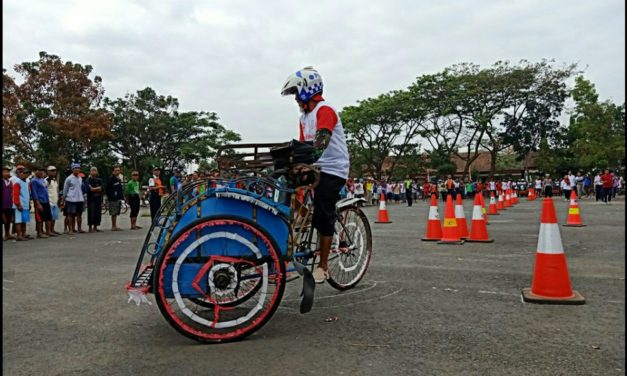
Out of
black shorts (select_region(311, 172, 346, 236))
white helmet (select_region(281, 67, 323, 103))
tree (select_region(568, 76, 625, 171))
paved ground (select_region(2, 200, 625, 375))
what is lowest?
paved ground (select_region(2, 200, 625, 375))

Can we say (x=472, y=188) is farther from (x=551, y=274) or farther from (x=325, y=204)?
(x=325, y=204)

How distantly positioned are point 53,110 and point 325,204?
3598cm

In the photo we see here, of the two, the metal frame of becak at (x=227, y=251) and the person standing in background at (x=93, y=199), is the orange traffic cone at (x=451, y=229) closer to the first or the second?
the metal frame of becak at (x=227, y=251)

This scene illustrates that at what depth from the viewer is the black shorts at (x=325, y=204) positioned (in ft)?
14.4

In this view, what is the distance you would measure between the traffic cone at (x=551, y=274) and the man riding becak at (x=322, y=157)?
75.9 inches

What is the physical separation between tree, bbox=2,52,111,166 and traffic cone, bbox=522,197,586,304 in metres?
33.8

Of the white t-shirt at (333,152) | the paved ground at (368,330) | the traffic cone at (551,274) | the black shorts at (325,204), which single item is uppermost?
the white t-shirt at (333,152)

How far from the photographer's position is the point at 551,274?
4.52 metres

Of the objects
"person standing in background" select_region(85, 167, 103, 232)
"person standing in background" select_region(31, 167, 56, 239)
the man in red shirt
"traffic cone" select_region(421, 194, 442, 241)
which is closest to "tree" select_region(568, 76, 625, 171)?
the man in red shirt

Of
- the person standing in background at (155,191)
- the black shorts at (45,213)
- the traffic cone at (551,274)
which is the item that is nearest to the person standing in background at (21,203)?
the black shorts at (45,213)

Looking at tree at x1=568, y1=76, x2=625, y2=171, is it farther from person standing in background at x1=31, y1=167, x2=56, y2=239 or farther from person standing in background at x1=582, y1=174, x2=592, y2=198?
person standing in background at x1=31, y1=167, x2=56, y2=239

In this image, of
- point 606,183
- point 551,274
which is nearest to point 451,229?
point 551,274

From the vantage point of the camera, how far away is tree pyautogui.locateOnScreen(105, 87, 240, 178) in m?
46.1

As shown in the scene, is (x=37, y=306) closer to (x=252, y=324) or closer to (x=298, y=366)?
(x=252, y=324)
